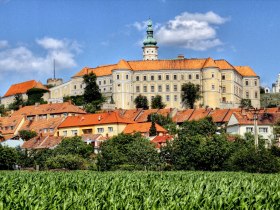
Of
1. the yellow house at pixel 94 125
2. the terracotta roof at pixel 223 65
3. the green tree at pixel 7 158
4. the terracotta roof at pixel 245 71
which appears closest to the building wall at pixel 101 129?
the yellow house at pixel 94 125

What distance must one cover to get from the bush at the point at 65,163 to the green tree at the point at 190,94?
80.1 m

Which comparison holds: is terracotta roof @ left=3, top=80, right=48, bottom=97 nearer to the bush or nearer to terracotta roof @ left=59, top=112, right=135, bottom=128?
terracotta roof @ left=59, top=112, right=135, bottom=128

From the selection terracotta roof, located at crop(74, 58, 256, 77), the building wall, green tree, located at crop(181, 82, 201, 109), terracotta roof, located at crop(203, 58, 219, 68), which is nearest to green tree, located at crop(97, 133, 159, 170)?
the building wall

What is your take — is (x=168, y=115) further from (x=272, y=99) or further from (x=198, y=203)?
(x=198, y=203)

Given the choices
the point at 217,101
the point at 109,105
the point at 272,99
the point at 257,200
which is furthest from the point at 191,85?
the point at 257,200

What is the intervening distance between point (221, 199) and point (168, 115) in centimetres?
10086

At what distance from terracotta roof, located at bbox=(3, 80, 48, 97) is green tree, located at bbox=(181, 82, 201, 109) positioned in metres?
41.1

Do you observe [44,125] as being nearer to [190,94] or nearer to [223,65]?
[190,94]

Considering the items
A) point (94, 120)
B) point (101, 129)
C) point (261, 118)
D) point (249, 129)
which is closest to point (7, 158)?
point (101, 129)

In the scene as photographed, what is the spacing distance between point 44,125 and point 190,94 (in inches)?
1740

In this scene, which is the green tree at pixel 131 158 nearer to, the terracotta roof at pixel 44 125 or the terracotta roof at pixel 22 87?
the terracotta roof at pixel 44 125

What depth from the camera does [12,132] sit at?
120 m

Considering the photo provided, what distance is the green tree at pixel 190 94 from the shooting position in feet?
486

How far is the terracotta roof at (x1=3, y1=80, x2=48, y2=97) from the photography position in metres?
170
